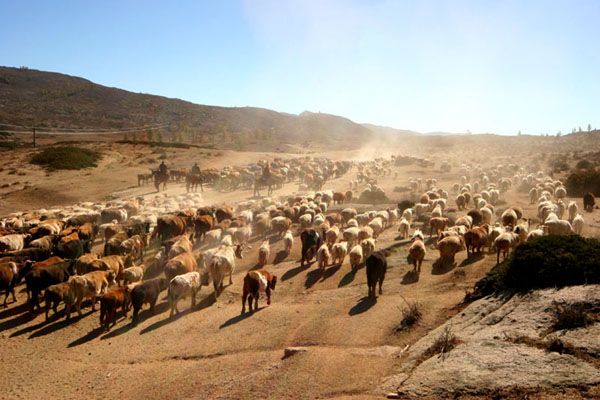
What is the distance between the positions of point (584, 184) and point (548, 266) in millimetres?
24462

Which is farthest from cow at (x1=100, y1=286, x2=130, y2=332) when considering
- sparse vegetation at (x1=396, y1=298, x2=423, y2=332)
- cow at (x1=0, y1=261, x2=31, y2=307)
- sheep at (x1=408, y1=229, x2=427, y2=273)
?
sheep at (x1=408, y1=229, x2=427, y2=273)

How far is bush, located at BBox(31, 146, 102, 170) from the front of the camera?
40031 millimetres

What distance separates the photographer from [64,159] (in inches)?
1617

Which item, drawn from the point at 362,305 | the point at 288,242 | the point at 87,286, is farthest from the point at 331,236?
the point at 87,286

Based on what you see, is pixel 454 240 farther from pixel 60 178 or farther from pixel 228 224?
pixel 60 178

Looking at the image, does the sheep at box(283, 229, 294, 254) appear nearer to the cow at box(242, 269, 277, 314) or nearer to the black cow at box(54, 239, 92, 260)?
the cow at box(242, 269, 277, 314)

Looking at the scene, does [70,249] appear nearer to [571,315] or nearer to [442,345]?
[442,345]

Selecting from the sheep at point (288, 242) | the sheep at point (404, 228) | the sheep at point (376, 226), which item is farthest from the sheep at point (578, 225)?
the sheep at point (288, 242)

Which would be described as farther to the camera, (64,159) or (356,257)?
(64,159)

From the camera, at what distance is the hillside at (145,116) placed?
292 feet

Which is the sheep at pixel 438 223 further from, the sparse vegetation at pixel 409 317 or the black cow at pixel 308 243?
the sparse vegetation at pixel 409 317

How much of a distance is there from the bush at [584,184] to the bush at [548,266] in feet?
75.0

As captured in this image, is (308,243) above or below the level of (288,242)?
above

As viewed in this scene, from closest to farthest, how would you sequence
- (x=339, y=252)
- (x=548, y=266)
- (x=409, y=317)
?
(x=548, y=266) → (x=409, y=317) → (x=339, y=252)
